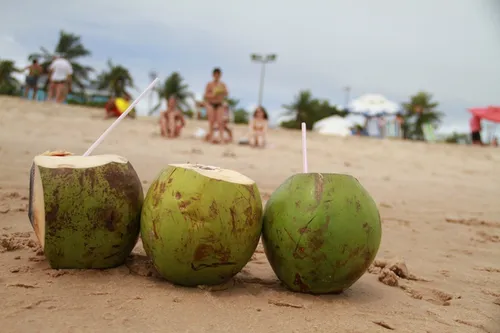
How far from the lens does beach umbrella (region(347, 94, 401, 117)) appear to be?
22453mm

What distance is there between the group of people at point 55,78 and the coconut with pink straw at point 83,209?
10.8 meters

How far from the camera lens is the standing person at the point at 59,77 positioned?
12.0m

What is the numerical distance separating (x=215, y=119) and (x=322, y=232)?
816 cm

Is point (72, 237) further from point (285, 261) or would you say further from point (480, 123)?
point (480, 123)

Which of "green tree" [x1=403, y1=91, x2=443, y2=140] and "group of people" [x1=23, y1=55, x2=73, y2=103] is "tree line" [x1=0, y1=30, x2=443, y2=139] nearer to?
"green tree" [x1=403, y1=91, x2=443, y2=140]

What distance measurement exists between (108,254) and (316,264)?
0.95 m

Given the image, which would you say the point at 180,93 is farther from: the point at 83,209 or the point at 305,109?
the point at 83,209

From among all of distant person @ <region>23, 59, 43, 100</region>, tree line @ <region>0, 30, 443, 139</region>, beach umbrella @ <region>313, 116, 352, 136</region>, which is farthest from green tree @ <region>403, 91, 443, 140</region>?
distant person @ <region>23, 59, 43, 100</region>

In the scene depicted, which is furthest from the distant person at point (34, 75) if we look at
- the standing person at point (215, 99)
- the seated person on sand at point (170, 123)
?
the standing person at point (215, 99)

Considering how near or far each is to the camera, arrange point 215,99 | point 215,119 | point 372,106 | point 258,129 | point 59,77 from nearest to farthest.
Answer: point 215,99 < point 258,129 < point 215,119 < point 59,77 < point 372,106

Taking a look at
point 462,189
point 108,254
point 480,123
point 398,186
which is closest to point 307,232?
point 108,254

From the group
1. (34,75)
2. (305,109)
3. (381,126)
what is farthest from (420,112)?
(34,75)

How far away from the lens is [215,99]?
31.8 feet

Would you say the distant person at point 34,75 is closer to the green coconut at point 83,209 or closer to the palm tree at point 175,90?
the green coconut at point 83,209
